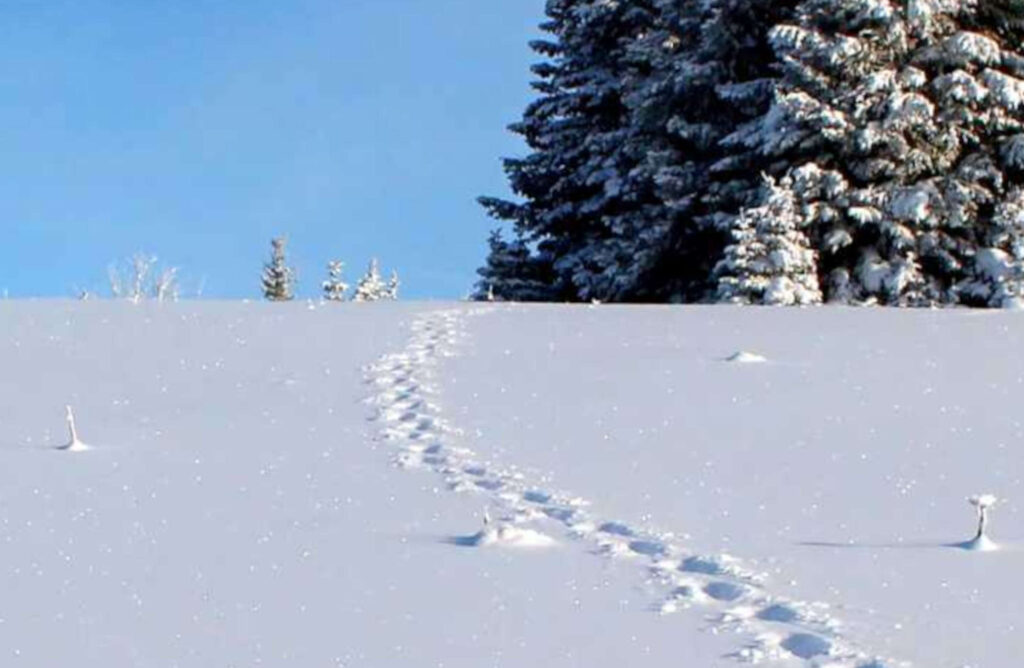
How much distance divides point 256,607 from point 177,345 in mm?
4963

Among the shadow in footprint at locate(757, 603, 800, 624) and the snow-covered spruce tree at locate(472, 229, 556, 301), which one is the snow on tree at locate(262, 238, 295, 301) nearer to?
the snow-covered spruce tree at locate(472, 229, 556, 301)

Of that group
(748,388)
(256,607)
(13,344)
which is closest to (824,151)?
(748,388)

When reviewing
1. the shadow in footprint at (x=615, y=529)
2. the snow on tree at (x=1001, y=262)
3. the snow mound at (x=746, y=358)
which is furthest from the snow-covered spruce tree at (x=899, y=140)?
the shadow in footprint at (x=615, y=529)

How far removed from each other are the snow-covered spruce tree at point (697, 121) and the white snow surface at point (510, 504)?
7.98 meters

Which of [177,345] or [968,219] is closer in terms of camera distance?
[177,345]

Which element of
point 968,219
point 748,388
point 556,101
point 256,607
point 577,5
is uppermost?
point 577,5

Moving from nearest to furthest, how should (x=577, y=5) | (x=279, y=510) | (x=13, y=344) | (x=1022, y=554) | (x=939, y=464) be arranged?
(x=1022, y=554) → (x=279, y=510) → (x=939, y=464) → (x=13, y=344) → (x=577, y=5)

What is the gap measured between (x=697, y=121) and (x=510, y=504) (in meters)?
12.9

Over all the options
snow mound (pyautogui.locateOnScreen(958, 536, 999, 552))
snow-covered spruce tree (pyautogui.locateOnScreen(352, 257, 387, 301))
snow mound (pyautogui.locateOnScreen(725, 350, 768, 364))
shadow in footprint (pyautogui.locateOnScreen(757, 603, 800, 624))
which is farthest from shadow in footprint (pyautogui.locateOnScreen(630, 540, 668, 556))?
snow-covered spruce tree (pyautogui.locateOnScreen(352, 257, 387, 301))

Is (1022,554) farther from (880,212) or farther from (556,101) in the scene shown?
(556,101)

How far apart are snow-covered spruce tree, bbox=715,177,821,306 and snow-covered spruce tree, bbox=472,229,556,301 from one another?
203 inches

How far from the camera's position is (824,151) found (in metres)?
14.7

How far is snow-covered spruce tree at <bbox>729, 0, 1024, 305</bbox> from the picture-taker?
46.0 ft

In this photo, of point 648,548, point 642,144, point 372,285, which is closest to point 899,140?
point 642,144
